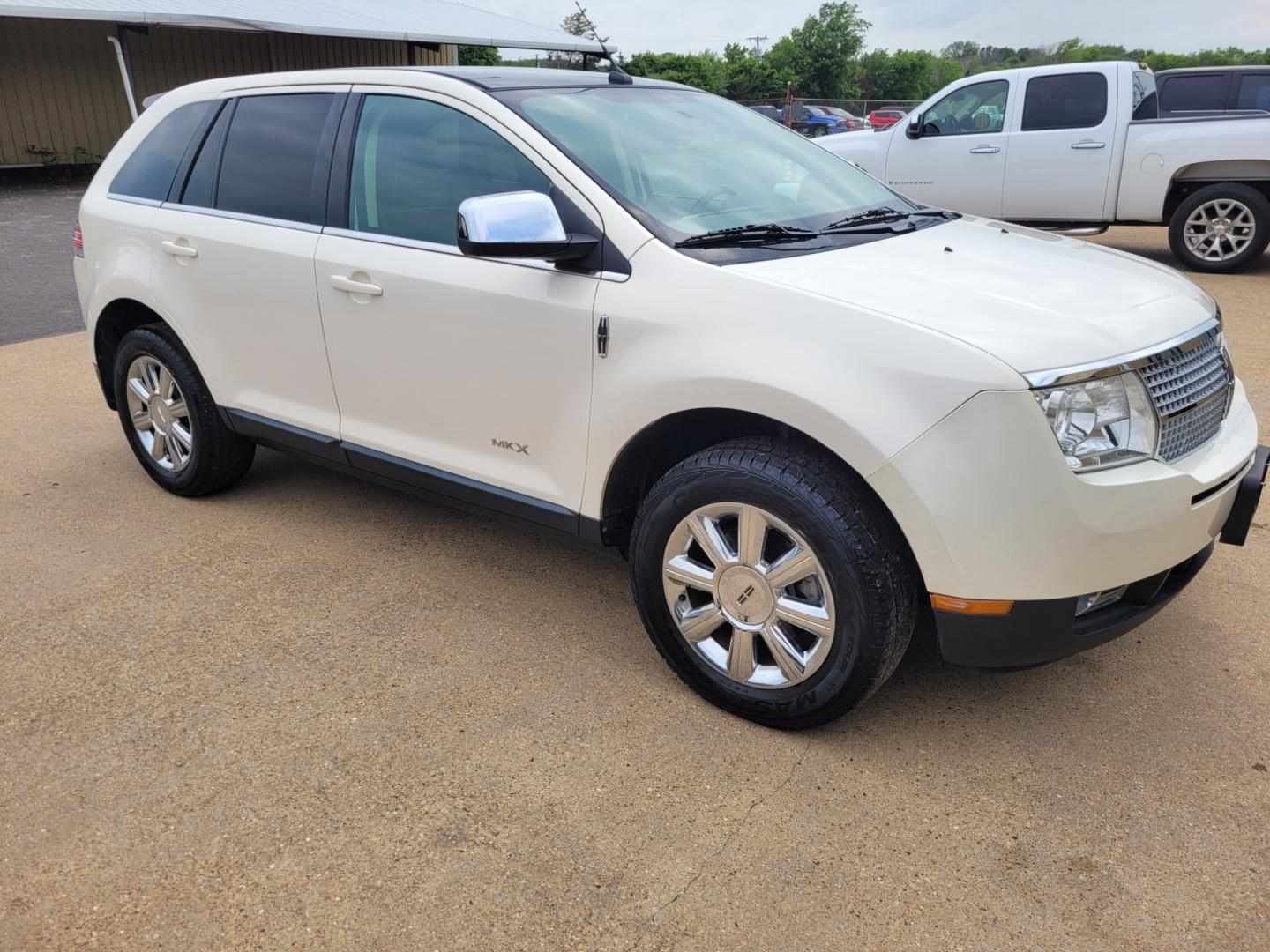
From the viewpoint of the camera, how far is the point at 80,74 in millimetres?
21625

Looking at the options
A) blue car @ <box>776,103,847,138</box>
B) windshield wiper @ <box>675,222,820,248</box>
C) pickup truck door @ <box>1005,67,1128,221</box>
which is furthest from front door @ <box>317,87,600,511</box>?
blue car @ <box>776,103,847,138</box>

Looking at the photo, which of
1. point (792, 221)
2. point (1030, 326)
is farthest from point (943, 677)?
point (792, 221)

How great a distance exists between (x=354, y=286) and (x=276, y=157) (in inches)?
31.4

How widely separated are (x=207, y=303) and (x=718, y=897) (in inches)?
121

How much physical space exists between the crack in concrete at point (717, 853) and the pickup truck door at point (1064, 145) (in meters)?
8.93

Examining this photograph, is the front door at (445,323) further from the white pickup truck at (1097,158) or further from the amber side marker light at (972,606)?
the white pickup truck at (1097,158)

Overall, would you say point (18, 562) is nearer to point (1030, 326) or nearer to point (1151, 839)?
point (1030, 326)

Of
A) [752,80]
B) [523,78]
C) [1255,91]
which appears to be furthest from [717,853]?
[752,80]

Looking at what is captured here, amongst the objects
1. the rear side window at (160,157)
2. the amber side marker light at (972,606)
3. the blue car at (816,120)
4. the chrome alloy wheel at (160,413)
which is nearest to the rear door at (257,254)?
the rear side window at (160,157)

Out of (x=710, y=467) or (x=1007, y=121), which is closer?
(x=710, y=467)

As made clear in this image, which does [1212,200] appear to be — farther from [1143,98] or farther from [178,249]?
[178,249]

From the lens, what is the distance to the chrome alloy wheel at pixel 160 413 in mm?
4367

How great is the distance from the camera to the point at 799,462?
2570 millimetres

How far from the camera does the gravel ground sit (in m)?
2.21
